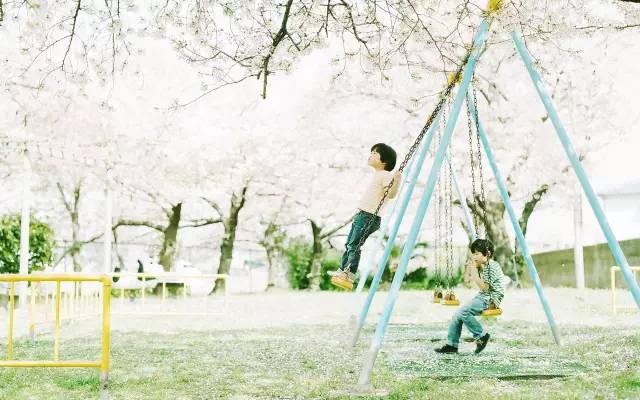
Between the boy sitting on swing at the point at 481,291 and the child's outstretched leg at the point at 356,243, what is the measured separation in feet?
3.54

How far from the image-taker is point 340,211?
26.2 meters

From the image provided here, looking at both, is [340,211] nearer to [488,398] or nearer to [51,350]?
[51,350]

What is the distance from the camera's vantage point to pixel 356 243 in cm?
727

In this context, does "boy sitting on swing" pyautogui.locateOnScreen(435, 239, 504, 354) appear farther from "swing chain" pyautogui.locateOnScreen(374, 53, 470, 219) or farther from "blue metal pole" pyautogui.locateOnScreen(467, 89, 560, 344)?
"swing chain" pyautogui.locateOnScreen(374, 53, 470, 219)

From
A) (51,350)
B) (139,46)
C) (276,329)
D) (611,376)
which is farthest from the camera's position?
(276,329)

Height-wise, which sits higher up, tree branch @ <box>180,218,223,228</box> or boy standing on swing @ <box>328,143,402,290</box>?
tree branch @ <box>180,218,223,228</box>

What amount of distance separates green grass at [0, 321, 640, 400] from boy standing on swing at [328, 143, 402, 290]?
89cm

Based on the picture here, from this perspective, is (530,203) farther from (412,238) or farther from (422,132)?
(412,238)

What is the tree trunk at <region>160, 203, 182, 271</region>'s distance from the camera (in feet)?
72.9

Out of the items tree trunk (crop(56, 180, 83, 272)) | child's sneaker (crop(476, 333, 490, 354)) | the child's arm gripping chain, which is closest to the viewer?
the child's arm gripping chain

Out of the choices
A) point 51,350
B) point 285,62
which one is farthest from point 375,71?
point 51,350

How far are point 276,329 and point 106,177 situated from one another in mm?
9544

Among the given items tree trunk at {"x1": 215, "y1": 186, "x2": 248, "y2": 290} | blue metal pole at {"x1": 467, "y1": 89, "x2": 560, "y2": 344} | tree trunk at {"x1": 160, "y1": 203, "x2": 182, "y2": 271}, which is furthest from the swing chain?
tree trunk at {"x1": 215, "y1": 186, "x2": 248, "y2": 290}

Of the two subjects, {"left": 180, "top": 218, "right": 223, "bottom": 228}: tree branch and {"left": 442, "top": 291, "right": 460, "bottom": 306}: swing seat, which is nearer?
{"left": 442, "top": 291, "right": 460, "bottom": 306}: swing seat
